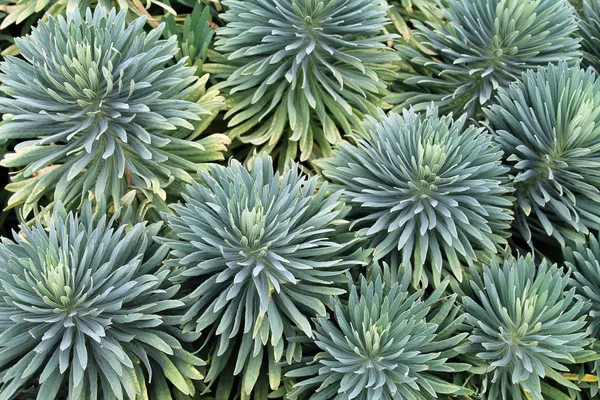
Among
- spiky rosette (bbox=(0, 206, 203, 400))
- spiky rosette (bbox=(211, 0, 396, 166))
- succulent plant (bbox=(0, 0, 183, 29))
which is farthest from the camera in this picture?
succulent plant (bbox=(0, 0, 183, 29))

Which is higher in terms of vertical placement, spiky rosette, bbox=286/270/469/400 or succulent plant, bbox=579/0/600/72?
succulent plant, bbox=579/0/600/72

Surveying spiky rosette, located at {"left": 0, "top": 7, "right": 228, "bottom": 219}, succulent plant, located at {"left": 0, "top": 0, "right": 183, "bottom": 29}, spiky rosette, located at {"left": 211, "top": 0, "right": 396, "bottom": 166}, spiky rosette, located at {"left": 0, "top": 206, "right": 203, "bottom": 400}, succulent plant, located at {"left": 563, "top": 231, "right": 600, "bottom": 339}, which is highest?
succulent plant, located at {"left": 0, "top": 0, "right": 183, "bottom": 29}

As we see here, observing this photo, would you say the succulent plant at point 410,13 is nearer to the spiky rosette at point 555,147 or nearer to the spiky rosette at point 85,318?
the spiky rosette at point 555,147

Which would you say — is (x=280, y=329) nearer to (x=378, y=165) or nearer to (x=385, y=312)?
(x=385, y=312)

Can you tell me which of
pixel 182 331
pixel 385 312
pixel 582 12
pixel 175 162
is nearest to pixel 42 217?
pixel 175 162

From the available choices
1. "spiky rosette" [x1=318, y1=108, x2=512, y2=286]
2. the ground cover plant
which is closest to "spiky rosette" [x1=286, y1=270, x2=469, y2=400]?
the ground cover plant

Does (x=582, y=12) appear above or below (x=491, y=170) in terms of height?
above

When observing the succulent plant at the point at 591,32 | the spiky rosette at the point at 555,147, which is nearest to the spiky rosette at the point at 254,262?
the spiky rosette at the point at 555,147

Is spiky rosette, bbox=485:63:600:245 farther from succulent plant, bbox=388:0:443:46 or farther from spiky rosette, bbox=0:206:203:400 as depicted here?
spiky rosette, bbox=0:206:203:400
